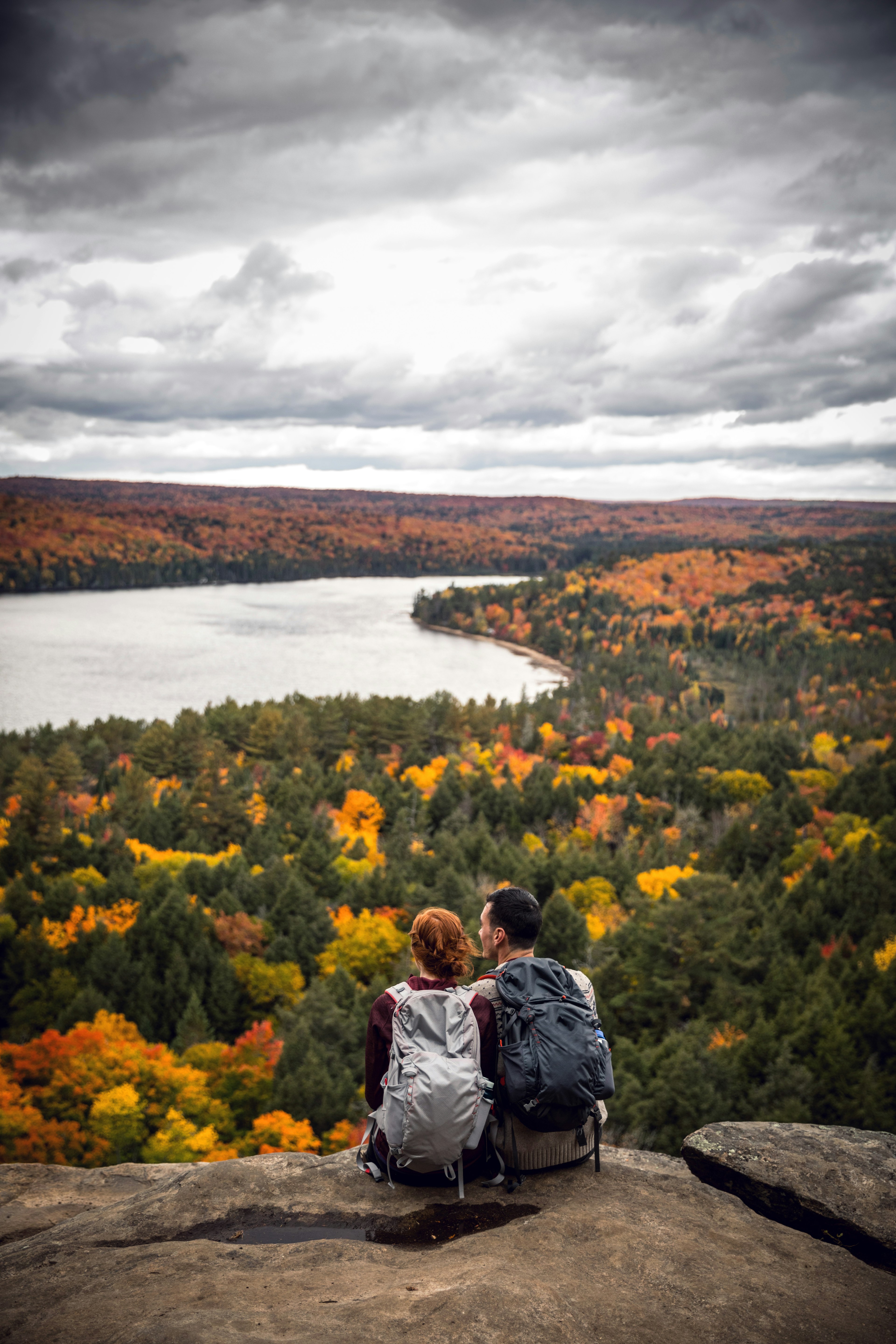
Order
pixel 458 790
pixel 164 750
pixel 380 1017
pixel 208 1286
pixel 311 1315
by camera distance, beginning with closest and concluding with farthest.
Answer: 1. pixel 311 1315
2. pixel 208 1286
3. pixel 380 1017
4. pixel 458 790
5. pixel 164 750

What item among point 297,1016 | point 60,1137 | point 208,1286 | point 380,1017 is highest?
point 380,1017

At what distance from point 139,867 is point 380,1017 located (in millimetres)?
55679

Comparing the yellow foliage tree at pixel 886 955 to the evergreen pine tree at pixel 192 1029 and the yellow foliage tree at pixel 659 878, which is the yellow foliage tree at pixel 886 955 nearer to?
the yellow foliage tree at pixel 659 878

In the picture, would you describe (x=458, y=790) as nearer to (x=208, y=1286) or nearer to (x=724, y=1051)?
(x=724, y=1051)

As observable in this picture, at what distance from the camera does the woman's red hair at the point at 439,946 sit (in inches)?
229

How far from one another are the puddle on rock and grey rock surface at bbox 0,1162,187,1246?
1683 mm

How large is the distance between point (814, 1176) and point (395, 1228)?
3.57 metres

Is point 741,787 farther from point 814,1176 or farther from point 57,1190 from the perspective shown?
point 57,1190

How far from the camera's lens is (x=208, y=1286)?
5.31 metres

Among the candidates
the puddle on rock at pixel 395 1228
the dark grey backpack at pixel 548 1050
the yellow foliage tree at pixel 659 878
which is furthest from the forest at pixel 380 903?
the dark grey backpack at pixel 548 1050

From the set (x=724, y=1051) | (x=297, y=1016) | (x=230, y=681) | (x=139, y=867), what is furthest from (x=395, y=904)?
(x=230, y=681)

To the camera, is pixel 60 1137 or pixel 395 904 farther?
pixel 395 904

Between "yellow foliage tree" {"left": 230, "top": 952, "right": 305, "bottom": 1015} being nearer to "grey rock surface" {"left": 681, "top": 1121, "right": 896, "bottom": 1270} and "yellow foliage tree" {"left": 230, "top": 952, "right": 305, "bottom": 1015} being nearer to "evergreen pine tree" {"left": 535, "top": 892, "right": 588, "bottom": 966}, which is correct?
"evergreen pine tree" {"left": 535, "top": 892, "right": 588, "bottom": 966}

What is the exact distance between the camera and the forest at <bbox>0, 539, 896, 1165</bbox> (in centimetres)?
3412
